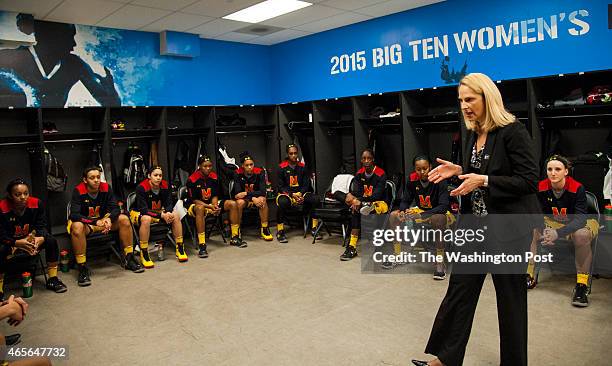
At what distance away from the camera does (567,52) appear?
4574 millimetres

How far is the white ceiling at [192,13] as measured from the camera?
4.94 meters

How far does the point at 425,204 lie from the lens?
467 centimetres

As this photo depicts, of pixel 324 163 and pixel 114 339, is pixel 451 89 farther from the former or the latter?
pixel 114 339

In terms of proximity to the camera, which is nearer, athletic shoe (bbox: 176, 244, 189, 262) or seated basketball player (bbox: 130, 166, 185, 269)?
seated basketball player (bbox: 130, 166, 185, 269)

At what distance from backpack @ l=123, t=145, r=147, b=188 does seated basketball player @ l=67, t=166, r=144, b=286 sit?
82 centimetres

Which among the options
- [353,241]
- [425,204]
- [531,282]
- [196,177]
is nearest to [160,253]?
[196,177]

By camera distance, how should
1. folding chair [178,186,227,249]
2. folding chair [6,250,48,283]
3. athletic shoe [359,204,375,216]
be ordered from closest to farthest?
folding chair [6,250,48,283] < athletic shoe [359,204,375,216] < folding chair [178,186,227,249]

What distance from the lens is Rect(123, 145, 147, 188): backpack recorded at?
5.86m

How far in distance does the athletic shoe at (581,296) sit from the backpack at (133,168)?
4681 millimetres

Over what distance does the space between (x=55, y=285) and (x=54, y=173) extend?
4.59ft

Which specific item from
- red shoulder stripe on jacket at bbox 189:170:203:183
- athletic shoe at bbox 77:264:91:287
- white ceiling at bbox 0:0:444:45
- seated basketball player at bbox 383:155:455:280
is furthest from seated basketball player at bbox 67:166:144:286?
seated basketball player at bbox 383:155:455:280

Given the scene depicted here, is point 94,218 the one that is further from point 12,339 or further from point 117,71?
point 117,71

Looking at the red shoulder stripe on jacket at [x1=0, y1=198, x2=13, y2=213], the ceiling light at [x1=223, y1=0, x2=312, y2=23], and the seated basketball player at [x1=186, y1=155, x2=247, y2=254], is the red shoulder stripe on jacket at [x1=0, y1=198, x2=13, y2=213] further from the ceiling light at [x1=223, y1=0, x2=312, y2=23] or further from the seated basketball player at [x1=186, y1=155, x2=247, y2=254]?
the ceiling light at [x1=223, y1=0, x2=312, y2=23]

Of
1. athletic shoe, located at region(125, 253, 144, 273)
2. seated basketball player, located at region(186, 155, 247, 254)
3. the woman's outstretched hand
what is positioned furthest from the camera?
seated basketball player, located at region(186, 155, 247, 254)
